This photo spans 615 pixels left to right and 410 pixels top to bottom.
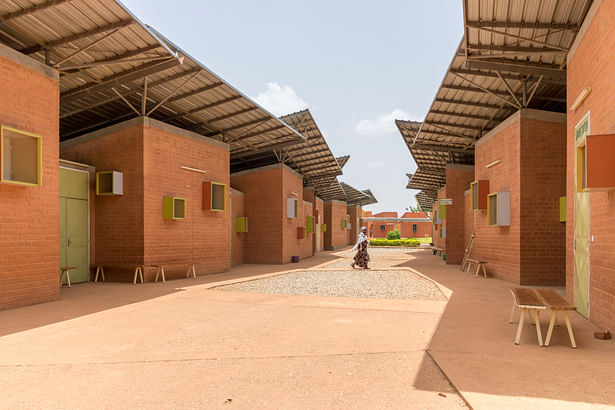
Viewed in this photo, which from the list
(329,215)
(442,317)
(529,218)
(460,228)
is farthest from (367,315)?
(329,215)

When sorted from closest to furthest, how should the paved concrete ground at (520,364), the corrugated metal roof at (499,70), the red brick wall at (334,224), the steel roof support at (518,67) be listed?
the paved concrete ground at (520,364) < the corrugated metal roof at (499,70) < the steel roof support at (518,67) < the red brick wall at (334,224)

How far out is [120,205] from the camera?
34.9 feet

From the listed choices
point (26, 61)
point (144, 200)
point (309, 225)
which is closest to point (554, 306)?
point (26, 61)

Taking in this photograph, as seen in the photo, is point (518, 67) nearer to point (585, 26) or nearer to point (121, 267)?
point (585, 26)

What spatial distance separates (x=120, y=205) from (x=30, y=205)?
11.2 feet

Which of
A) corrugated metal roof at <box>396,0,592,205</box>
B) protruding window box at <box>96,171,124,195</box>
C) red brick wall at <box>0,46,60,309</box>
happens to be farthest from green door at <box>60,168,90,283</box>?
corrugated metal roof at <box>396,0,592,205</box>

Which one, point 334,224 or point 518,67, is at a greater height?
point 518,67

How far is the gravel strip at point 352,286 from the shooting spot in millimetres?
8859

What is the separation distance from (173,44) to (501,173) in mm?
9388

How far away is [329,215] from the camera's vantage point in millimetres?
32875

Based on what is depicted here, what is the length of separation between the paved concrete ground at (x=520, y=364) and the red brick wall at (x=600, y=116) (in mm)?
524

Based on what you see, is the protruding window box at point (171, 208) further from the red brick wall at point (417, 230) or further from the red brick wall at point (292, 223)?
the red brick wall at point (417, 230)

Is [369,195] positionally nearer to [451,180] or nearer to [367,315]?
[451,180]

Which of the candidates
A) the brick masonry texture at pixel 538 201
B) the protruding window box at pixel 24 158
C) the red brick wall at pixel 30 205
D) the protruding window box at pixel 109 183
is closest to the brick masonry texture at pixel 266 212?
the protruding window box at pixel 109 183
